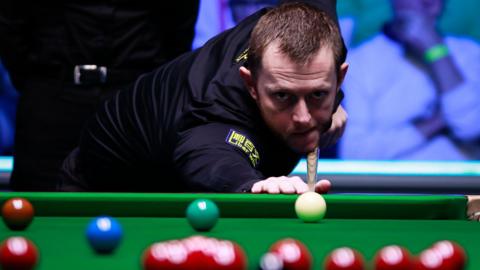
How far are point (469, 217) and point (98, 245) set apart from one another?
107cm

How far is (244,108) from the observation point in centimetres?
299

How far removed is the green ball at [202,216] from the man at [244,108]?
43 centimetres

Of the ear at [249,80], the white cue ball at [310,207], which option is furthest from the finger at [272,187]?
the ear at [249,80]

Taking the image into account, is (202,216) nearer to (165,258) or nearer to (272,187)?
(272,187)

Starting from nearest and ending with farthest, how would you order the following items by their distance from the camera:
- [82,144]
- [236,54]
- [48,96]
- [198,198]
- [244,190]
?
[198,198] < [244,190] < [236,54] < [82,144] < [48,96]

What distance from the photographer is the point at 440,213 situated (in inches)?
95.3

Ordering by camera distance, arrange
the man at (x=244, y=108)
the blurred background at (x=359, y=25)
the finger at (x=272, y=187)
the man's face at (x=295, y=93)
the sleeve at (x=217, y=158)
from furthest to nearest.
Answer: the blurred background at (x=359, y=25) → the man's face at (x=295, y=93) → the man at (x=244, y=108) → the sleeve at (x=217, y=158) → the finger at (x=272, y=187)

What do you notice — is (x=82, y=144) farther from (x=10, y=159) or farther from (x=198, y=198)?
(x=10, y=159)

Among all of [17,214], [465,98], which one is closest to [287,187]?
[17,214]

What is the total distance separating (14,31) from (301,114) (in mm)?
1504

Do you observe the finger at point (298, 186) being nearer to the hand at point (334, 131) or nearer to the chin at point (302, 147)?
the chin at point (302, 147)

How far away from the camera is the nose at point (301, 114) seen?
2.89m

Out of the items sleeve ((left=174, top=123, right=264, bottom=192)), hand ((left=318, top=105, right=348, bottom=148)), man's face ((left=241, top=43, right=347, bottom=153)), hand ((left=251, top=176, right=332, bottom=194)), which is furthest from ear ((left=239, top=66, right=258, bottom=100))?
hand ((left=251, top=176, right=332, bottom=194))

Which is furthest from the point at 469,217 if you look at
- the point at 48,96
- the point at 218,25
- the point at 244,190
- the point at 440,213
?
the point at 218,25
